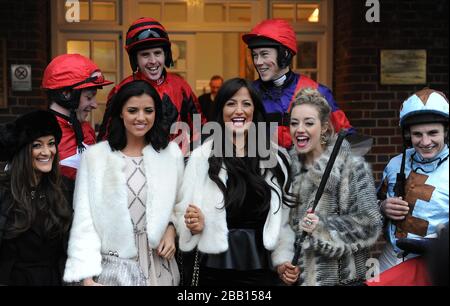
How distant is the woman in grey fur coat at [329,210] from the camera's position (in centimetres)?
338

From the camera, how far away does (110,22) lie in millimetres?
7133

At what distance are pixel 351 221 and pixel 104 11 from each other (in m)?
4.60

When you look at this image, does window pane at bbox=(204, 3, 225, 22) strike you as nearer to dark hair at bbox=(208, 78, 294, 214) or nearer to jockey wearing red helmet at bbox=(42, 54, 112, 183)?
jockey wearing red helmet at bbox=(42, 54, 112, 183)

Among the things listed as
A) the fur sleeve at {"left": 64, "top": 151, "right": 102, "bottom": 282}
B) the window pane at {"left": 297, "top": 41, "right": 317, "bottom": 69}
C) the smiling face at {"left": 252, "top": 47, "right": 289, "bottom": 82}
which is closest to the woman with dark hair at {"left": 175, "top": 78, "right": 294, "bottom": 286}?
the fur sleeve at {"left": 64, "top": 151, "right": 102, "bottom": 282}

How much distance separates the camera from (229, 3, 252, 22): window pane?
7484 mm

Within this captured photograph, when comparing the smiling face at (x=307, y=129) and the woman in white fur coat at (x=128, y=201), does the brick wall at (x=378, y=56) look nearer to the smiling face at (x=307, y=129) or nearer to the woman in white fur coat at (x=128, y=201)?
the smiling face at (x=307, y=129)

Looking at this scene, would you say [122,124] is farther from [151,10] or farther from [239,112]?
[151,10]

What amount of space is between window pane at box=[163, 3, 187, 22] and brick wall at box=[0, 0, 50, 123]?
156 cm

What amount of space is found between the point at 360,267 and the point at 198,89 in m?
5.94

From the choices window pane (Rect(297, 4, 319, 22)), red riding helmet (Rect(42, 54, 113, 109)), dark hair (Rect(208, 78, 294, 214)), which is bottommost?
dark hair (Rect(208, 78, 294, 214))

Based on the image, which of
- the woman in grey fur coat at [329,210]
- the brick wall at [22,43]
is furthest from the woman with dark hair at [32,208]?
the brick wall at [22,43]

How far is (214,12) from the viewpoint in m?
7.73

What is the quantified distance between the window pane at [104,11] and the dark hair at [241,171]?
392cm

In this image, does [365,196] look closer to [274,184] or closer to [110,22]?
[274,184]
